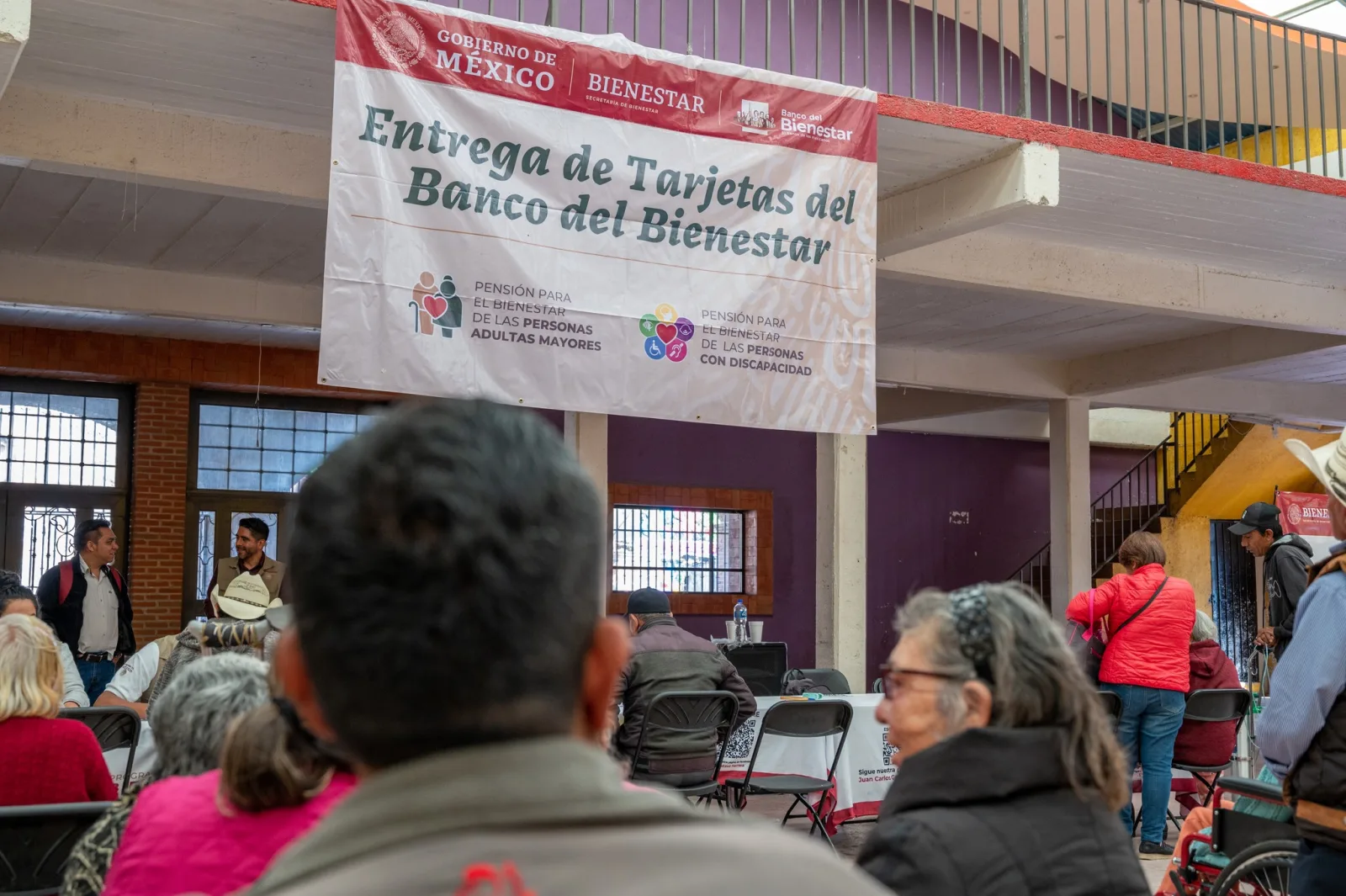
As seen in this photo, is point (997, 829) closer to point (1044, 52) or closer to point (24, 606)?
point (24, 606)

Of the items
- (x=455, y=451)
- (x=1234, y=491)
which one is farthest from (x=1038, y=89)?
(x=455, y=451)

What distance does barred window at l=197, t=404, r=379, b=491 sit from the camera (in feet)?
36.5

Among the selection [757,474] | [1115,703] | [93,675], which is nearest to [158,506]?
[93,675]

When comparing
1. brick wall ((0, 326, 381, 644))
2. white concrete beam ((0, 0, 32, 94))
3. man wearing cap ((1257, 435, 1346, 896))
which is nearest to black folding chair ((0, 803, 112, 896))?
white concrete beam ((0, 0, 32, 94))

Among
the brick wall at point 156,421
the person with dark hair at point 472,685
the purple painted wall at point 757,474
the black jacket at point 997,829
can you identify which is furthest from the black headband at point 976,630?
the purple painted wall at point 757,474

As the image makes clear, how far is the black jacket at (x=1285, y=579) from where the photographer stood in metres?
6.46

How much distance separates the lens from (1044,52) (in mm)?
8602

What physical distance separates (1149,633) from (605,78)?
350 cm

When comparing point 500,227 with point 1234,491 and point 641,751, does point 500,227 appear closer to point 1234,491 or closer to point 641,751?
point 641,751

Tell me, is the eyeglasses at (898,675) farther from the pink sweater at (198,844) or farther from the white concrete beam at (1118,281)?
the white concrete beam at (1118,281)

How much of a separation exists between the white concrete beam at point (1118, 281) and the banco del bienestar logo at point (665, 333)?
2.14 m

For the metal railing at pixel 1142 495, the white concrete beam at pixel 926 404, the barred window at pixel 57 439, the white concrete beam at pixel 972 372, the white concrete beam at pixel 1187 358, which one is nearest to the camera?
the white concrete beam at pixel 1187 358

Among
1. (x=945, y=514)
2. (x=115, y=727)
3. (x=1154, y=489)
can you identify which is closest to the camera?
(x=115, y=727)

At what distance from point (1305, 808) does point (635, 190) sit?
3.48m
